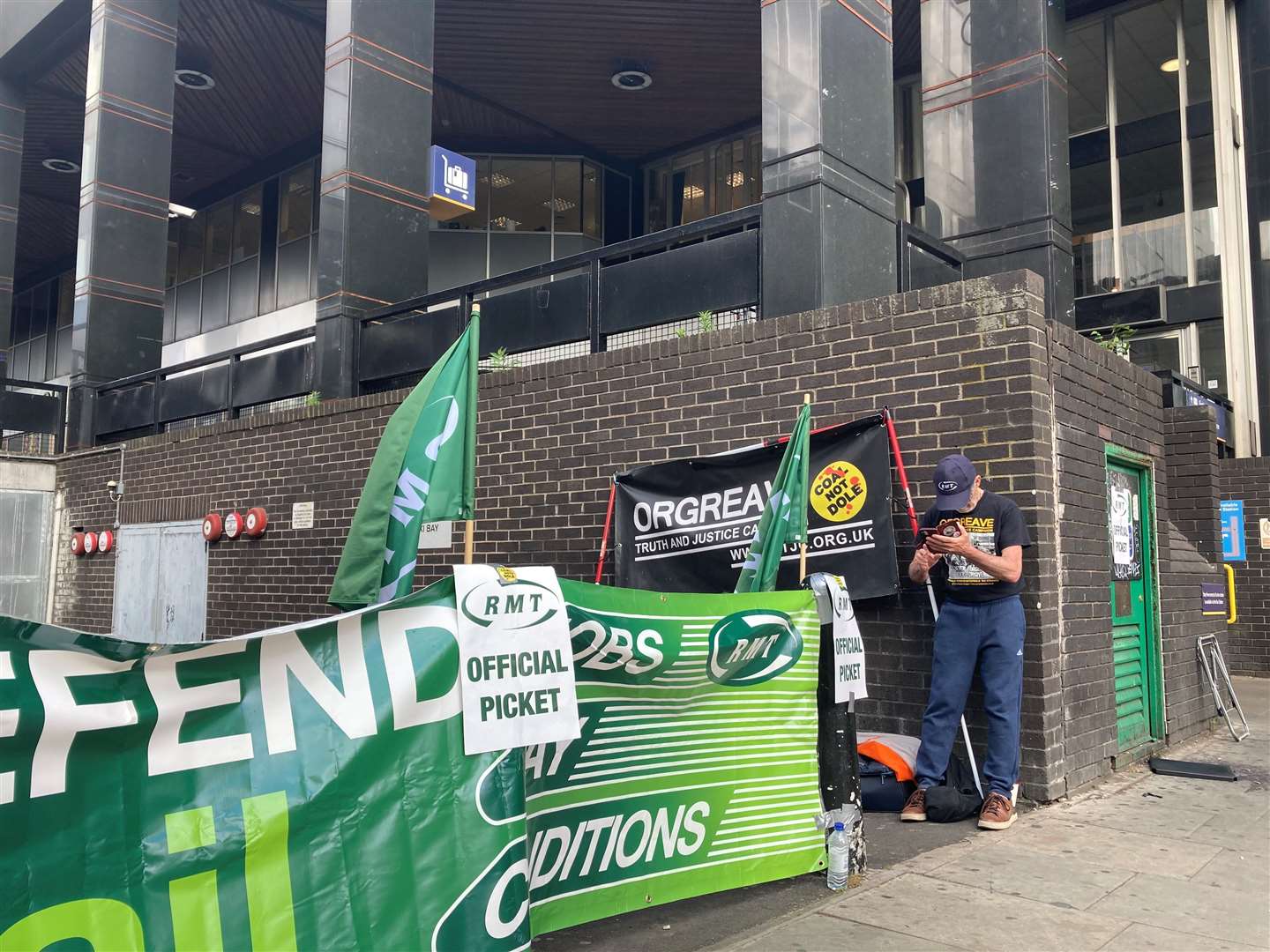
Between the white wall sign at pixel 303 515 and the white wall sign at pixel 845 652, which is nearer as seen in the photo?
the white wall sign at pixel 845 652

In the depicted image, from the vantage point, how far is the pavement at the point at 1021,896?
3.79 meters

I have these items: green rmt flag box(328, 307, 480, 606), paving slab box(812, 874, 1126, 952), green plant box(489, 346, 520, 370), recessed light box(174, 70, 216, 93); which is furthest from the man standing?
recessed light box(174, 70, 216, 93)

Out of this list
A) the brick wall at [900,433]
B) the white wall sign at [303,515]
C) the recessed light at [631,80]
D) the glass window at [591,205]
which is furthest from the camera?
the glass window at [591,205]

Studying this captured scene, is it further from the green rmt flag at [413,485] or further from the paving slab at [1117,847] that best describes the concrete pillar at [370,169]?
the paving slab at [1117,847]

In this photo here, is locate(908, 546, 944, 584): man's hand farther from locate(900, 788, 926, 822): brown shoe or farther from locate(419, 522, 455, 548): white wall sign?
locate(419, 522, 455, 548): white wall sign

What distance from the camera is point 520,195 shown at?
2005cm

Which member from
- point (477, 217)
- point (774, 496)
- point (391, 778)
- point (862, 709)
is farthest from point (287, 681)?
point (477, 217)

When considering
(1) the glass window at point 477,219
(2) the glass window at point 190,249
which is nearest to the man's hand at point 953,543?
(1) the glass window at point 477,219

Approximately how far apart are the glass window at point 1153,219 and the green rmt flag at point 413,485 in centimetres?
1469

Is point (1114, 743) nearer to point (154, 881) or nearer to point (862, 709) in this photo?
point (862, 709)

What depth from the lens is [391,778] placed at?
3.09 meters

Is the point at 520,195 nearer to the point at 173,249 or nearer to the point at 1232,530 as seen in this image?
the point at 173,249

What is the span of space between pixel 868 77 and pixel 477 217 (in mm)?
12958

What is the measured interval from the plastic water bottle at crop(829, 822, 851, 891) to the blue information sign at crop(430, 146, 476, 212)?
1047 centimetres
